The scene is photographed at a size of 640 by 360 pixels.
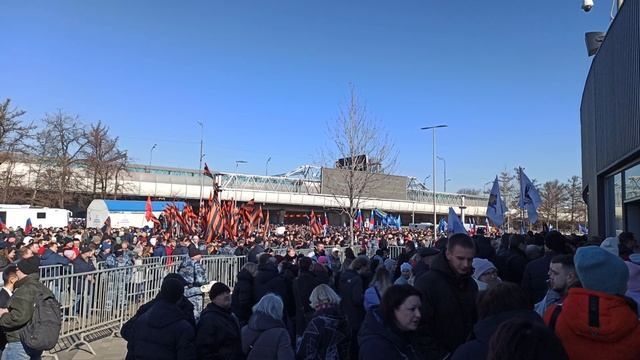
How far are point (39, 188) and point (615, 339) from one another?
180ft

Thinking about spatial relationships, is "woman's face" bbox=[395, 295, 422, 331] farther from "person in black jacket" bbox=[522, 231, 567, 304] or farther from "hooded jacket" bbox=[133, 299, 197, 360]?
"person in black jacket" bbox=[522, 231, 567, 304]

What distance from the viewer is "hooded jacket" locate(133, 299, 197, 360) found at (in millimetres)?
4762

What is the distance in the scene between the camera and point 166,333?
189 inches

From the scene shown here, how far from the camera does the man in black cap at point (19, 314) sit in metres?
5.76

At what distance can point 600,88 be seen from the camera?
15.1 metres

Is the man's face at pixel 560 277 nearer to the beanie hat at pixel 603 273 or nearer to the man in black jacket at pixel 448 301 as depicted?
the man in black jacket at pixel 448 301

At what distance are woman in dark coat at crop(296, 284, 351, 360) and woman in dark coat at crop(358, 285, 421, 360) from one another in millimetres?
1057

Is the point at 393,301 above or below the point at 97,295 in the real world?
above

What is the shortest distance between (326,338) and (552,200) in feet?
214

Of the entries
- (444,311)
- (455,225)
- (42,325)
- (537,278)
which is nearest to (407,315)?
(444,311)

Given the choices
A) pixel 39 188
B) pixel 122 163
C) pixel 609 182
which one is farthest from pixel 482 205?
pixel 609 182

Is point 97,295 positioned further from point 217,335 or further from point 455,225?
point 455,225

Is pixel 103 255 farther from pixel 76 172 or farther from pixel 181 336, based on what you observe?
pixel 76 172

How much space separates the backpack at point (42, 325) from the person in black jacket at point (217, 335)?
2.17m
